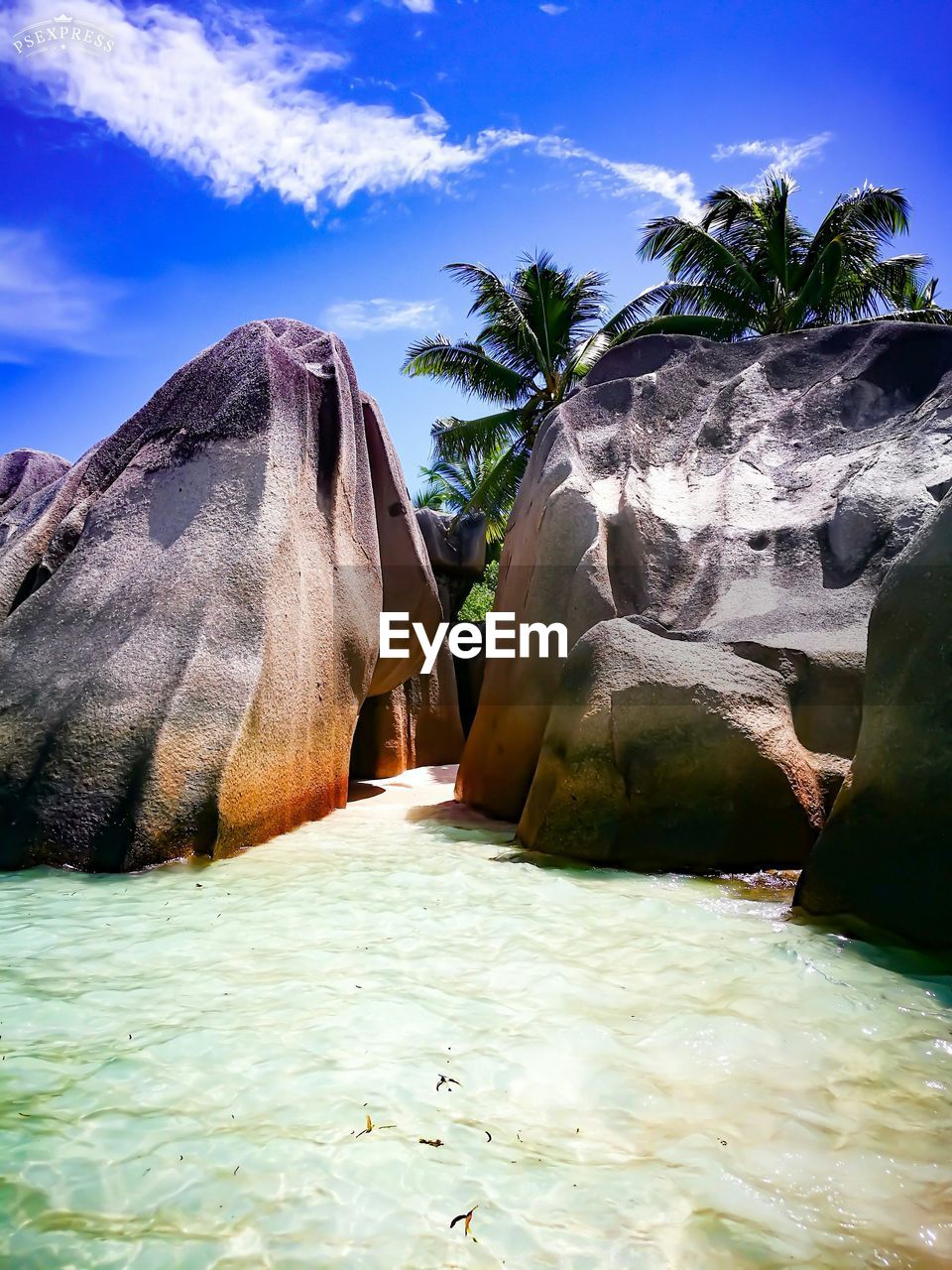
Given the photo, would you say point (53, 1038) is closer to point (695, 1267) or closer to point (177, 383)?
point (695, 1267)

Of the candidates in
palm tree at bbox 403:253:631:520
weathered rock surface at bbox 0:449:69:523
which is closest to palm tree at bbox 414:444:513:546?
palm tree at bbox 403:253:631:520

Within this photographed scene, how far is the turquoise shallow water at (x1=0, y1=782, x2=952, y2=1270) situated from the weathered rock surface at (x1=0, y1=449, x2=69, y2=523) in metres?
7.12

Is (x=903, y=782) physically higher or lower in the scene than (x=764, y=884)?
higher

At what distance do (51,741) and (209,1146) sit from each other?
2.73 meters

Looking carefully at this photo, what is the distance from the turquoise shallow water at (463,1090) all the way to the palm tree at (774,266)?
520 inches

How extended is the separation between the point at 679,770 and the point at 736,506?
2.64 meters

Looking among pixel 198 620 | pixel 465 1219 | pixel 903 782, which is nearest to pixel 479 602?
pixel 198 620

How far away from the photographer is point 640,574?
225 inches

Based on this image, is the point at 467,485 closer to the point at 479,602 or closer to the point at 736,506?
the point at 479,602

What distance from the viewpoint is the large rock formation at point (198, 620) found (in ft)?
12.2

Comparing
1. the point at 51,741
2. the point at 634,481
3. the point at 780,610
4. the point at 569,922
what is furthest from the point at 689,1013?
the point at 634,481

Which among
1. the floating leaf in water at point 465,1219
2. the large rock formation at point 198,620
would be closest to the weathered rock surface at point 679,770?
the large rock formation at point 198,620

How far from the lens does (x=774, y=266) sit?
1420 cm

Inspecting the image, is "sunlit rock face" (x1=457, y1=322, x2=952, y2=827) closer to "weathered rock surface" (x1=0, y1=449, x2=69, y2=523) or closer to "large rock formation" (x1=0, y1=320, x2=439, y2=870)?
"large rock formation" (x1=0, y1=320, x2=439, y2=870)
